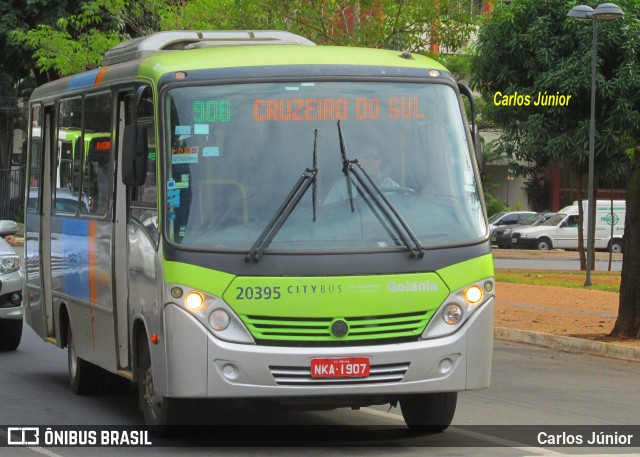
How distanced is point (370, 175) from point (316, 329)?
3.82ft

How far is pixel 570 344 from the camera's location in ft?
54.9

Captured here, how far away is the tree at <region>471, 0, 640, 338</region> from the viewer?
121ft

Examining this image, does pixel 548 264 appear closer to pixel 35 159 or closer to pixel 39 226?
pixel 35 159

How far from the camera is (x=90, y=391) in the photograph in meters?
12.1

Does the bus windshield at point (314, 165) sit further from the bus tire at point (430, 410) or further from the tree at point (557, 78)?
the tree at point (557, 78)

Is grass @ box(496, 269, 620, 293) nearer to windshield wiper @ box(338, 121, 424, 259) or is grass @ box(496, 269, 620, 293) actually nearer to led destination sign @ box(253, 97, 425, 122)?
led destination sign @ box(253, 97, 425, 122)

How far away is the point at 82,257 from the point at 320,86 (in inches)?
124

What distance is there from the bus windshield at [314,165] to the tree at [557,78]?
26.8 meters

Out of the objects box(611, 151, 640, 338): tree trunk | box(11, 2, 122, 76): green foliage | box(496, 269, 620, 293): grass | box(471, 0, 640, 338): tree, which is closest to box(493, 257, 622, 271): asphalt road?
box(471, 0, 640, 338): tree

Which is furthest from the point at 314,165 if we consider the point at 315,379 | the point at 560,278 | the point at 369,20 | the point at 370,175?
the point at 560,278

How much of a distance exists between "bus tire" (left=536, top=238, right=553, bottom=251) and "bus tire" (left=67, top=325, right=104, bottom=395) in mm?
39978

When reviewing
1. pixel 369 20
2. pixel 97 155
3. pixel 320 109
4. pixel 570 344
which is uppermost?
pixel 369 20

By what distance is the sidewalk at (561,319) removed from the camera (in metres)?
16.4

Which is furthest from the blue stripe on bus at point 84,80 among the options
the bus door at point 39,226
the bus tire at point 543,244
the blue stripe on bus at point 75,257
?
the bus tire at point 543,244
